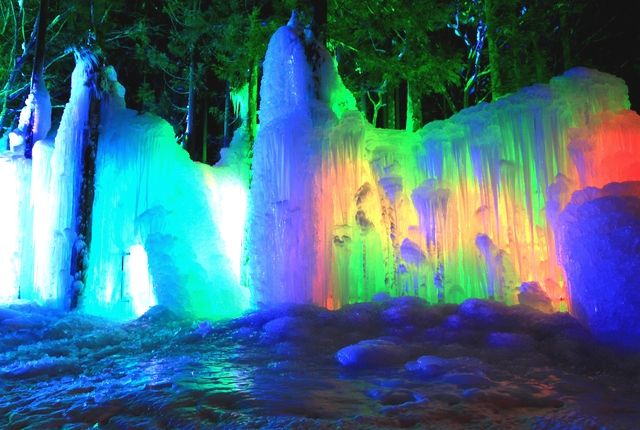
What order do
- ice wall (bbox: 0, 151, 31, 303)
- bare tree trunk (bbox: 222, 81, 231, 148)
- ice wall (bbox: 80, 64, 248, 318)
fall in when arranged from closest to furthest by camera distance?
ice wall (bbox: 80, 64, 248, 318) < ice wall (bbox: 0, 151, 31, 303) < bare tree trunk (bbox: 222, 81, 231, 148)

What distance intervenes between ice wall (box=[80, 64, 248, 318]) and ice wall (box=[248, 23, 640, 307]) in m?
1.98

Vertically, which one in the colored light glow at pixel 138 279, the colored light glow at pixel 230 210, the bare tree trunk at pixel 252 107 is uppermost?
the bare tree trunk at pixel 252 107

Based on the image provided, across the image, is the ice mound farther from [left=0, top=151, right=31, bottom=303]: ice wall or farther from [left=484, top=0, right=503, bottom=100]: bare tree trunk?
[left=0, top=151, right=31, bottom=303]: ice wall

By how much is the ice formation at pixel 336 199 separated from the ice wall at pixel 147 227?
0.09 feet

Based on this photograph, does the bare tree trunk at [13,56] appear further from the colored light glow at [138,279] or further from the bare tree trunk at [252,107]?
the colored light glow at [138,279]

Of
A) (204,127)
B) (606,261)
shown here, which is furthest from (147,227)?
(204,127)

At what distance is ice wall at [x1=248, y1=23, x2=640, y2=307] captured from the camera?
8.05 m

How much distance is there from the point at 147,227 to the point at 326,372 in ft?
20.7

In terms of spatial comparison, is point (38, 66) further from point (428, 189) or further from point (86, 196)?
point (428, 189)

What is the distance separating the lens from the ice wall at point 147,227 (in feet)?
32.4

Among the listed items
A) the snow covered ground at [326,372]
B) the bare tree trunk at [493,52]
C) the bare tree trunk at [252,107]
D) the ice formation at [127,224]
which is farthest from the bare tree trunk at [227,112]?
the snow covered ground at [326,372]

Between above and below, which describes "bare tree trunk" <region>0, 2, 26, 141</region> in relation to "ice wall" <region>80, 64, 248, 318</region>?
above

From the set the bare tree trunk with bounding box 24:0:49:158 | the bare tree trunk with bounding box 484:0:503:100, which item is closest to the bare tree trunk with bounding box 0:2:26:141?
the bare tree trunk with bounding box 24:0:49:158

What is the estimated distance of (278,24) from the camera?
14.8m
